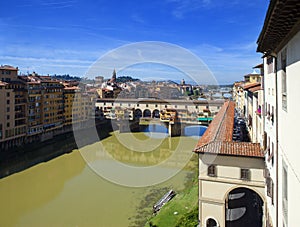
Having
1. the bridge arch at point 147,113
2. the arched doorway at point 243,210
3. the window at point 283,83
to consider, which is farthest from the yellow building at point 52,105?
the window at point 283,83

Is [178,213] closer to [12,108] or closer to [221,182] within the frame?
[221,182]

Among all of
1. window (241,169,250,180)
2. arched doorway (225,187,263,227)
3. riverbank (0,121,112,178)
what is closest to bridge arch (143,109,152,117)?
riverbank (0,121,112,178)

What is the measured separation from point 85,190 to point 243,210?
16.8 ft

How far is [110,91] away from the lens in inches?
1059

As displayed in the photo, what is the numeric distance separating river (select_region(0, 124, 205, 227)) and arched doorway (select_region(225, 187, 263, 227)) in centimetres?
215

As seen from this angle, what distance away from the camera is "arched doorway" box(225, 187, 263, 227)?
5718mm

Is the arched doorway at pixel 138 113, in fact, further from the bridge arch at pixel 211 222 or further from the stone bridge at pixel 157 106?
the bridge arch at pixel 211 222

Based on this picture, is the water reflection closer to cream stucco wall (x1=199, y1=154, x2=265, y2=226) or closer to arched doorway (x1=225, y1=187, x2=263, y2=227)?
cream stucco wall (x1=199, y1=154, x2=265, y2=226)

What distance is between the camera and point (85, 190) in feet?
29.0

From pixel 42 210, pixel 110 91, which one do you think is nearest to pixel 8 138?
pixel 42 210

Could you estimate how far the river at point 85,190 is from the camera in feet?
22.5

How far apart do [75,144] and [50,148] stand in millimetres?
1747

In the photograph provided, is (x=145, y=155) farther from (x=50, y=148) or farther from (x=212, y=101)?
(x=212, y=101)

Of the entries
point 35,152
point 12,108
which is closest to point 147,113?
point 35,152
